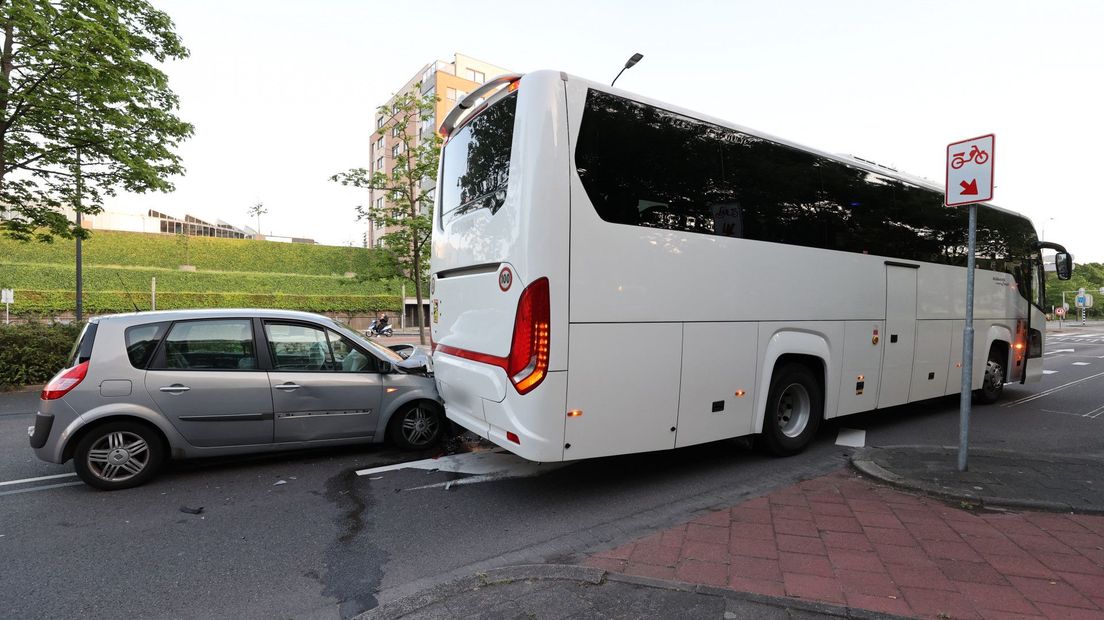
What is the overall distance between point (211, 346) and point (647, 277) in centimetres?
407

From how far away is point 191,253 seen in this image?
47656 millimetres

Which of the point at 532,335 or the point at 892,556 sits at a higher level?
the point at 532,335

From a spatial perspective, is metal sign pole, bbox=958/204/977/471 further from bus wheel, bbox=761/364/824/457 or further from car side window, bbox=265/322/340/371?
car side window, bbox=265/322/340/371

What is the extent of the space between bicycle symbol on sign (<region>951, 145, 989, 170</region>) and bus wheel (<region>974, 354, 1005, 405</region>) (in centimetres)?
524

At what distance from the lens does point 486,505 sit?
4.34 meters

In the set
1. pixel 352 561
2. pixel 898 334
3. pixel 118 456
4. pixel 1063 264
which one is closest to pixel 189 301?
pixel 118 456

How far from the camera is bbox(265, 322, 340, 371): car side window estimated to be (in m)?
5.26

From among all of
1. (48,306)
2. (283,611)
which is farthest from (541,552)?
(48,306)

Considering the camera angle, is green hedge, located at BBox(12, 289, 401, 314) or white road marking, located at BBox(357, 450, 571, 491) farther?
green hedge, located at BBox(12, 289, 401, 314)

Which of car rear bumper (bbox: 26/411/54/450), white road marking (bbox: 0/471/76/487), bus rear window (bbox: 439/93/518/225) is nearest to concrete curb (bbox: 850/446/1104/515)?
bus rear window (bbox: 439/93/518/225)

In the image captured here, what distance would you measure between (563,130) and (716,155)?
1703 millimetres

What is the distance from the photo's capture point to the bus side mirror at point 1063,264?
30.9 feet

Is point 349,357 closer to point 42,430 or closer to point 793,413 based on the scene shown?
point 42,430

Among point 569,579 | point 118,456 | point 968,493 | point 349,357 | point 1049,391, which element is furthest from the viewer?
point 1049,391
